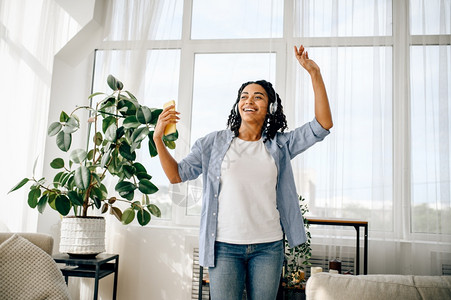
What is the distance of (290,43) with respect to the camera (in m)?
2.78

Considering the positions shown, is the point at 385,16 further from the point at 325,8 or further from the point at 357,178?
the point at 357,178

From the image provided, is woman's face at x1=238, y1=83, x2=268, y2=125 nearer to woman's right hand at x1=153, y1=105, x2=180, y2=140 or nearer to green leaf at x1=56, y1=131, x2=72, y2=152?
woman's right hand at x1=153, y1=105, x2=180, y2=140

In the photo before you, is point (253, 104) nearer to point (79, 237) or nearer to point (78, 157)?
point (78, 157)

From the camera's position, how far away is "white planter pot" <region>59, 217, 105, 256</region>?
2342 millimetres

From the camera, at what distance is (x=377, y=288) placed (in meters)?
0.94

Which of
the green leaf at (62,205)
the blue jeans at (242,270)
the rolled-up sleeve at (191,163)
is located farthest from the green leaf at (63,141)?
the blue jeans at (242,270)

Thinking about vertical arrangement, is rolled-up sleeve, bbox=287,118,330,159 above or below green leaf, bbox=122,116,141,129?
below

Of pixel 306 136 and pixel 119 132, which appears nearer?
pixel 306 136

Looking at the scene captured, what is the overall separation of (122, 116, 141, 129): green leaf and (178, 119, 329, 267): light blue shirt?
79cm

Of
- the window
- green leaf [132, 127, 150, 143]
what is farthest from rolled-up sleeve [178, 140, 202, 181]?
the window

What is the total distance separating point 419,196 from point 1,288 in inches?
97.3

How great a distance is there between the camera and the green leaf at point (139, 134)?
2.17 m

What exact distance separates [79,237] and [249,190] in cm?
142

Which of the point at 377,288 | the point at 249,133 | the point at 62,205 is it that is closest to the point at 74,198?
the point at 62,205
